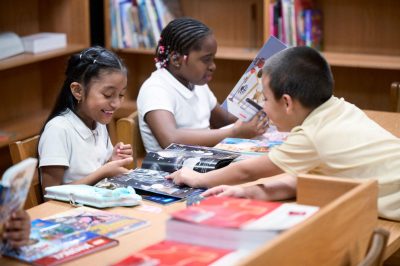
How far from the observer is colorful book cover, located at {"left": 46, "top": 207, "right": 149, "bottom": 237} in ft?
5.56

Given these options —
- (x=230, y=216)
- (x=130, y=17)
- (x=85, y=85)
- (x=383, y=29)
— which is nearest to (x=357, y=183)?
(x=230, y=216)

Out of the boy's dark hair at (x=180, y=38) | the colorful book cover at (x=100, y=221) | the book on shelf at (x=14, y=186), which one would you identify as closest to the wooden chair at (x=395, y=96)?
the boy's dark hair at (x=180, y=38)

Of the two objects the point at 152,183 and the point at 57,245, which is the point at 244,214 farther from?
the point at 152,183

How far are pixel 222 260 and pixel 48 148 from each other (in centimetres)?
109

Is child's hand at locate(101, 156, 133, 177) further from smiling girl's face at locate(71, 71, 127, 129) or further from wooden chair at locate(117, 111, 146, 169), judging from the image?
wooden chair at locate(117, 111, 146, 169)

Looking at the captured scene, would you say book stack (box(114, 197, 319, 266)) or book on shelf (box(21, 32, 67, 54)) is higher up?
book on shelf (box(21, 32, 67, 54))

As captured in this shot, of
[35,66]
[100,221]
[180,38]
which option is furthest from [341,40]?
[100,221]

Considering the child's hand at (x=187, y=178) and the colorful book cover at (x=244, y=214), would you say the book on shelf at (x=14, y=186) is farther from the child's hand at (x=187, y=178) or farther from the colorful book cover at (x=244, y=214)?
the child's hand at (x=187, y=178)

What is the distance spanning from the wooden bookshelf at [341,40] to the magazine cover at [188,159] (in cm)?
171

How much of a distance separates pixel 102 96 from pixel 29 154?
11.6 inches

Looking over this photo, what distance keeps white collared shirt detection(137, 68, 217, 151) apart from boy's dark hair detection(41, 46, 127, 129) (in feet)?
1.33

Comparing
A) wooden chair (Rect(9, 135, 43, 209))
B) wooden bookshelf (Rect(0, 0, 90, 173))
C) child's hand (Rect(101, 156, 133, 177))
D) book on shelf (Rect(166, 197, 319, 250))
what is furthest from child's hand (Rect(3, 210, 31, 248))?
wooden bookshelf (Rect(0, 0, 90, 173))

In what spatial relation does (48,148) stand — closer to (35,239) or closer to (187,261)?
(35,239)

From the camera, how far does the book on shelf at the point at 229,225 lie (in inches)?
51.0
